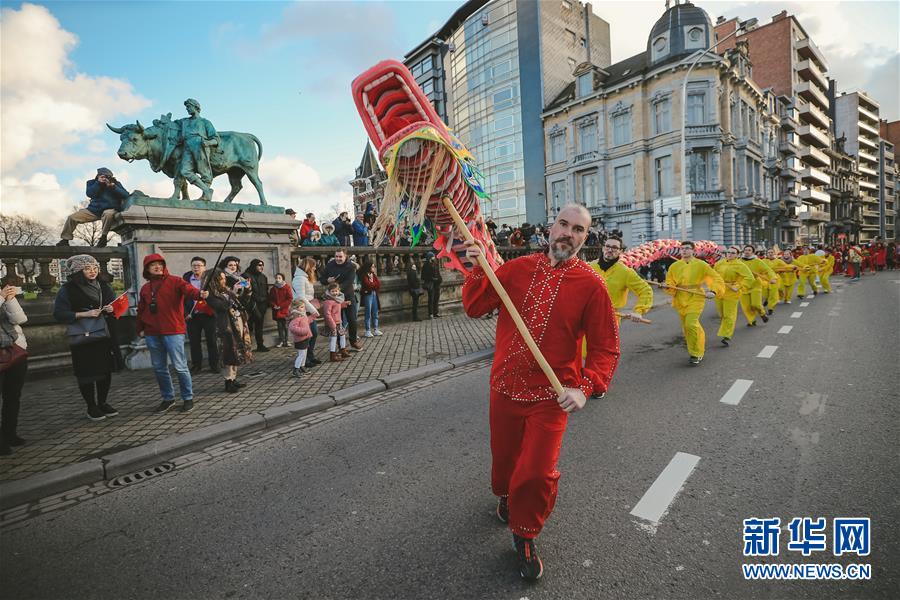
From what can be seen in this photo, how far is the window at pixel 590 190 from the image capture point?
3759cm

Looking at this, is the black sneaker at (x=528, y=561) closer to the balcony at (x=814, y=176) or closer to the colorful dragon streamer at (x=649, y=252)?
the colorful dragon streamer at (x=649, y=252)

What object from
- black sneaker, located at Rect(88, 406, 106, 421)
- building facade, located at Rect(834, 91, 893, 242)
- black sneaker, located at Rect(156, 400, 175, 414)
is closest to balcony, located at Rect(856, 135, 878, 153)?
building facade, located at Rect(834, 91, 893, 242)

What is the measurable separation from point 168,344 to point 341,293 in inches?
130

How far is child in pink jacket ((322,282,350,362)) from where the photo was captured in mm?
7789

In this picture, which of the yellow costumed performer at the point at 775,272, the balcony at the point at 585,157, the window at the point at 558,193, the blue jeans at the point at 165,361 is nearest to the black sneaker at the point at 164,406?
the blue jeans at the point at 165,361

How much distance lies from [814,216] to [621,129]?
36884 millimetres

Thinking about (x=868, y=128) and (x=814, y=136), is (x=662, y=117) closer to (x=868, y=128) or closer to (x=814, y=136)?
(x=814, y=136)

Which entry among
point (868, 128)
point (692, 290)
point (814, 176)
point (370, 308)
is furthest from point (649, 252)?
point (868, 128)

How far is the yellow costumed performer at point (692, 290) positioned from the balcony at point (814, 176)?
197 feet

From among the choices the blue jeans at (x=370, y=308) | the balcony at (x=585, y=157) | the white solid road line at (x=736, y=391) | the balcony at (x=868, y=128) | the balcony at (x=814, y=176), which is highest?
the balcony at (x=868, y=128)

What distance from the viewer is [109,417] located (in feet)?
16.9

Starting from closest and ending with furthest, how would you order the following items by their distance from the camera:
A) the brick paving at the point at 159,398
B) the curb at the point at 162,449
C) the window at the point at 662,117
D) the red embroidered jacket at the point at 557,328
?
the red embroidered jacket at the point at 557,328, the curb at the point at 162,449, the brick paving at the point at 159,398, the window at the point at 662,117

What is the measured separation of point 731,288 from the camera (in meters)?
8.07

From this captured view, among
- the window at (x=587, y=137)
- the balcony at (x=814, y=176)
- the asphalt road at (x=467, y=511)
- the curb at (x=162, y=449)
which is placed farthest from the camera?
the balcony at (x=814, y=176)
